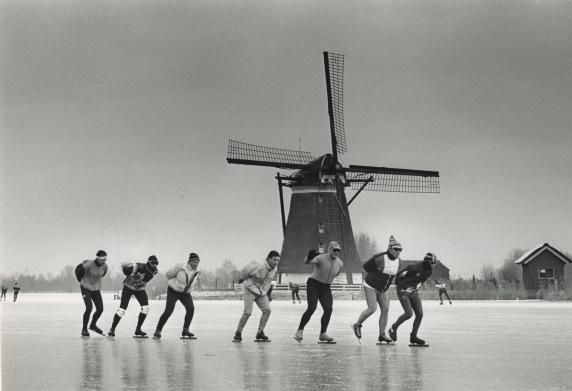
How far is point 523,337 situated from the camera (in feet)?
46.9

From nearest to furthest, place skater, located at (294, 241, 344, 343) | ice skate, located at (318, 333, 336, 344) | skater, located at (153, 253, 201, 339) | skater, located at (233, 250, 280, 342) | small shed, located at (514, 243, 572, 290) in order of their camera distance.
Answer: ice skate, located at (318, 333, 336, 344), skater, located at (294, 241, 344, 343), skater, located at (233, 250, 280, 342), skater, located at (153, 253, 201, 339), small shed, located at (514, 243, 572, 290)

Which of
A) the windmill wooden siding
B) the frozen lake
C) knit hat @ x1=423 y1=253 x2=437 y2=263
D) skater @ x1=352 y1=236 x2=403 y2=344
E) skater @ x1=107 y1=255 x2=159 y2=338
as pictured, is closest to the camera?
the frozen lake

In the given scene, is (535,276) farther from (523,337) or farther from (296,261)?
(523,337)

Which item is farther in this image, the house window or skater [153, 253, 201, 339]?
the house window

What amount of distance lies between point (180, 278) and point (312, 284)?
2536 mm

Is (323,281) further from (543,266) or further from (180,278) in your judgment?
(543,266)

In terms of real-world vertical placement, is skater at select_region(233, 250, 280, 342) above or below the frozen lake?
above

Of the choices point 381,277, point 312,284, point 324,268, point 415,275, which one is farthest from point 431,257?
point 312,284

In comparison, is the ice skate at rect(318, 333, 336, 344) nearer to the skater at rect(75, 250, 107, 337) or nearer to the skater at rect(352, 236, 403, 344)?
the skater at rect(352, 236, 403, 344)

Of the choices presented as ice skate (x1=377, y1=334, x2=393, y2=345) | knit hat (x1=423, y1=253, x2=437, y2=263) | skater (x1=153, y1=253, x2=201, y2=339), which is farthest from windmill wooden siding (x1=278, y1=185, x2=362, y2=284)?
knit hat (x1=423, y1=253, x2=437, y2=263)

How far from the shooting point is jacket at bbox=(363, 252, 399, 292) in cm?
1301

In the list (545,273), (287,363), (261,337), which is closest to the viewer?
(287,363)

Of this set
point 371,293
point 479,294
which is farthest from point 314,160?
point 371,293

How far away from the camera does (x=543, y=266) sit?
53.1 meters
